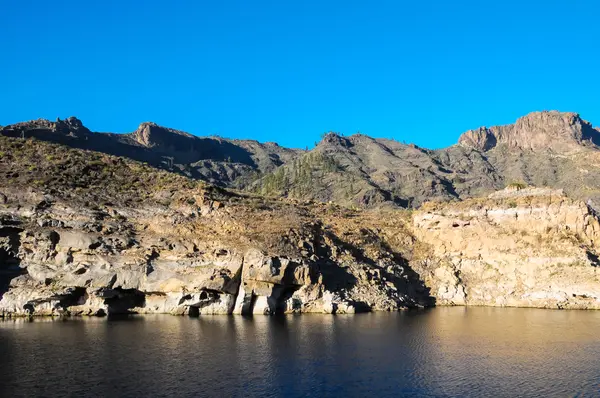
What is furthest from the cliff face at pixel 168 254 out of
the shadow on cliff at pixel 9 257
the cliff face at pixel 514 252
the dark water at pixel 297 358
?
the cliff face at pixel 514 252

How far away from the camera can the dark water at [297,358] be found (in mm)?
31141

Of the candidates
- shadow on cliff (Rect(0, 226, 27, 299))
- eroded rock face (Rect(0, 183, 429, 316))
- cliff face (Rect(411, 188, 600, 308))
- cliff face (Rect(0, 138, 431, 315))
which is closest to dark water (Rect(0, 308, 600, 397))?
eroded rock face (Rect(0, 183, 429, 316))

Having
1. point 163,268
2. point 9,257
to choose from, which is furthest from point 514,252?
point 9,257

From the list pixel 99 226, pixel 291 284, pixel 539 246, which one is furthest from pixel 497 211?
pixel 99 226

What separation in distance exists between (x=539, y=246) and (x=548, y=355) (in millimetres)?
39171

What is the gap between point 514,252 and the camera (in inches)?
2995

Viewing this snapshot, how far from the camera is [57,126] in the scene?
19512cm

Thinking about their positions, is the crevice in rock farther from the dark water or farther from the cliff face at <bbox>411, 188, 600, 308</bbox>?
the cliff face at <bbox>411, 188, 600, 308</bbox>

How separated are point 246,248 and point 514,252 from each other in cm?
3846

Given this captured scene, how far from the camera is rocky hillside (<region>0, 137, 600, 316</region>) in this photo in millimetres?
61281

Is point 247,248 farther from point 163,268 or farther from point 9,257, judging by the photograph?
point 9,257

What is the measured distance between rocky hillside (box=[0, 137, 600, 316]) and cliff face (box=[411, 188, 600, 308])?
6.8 inches

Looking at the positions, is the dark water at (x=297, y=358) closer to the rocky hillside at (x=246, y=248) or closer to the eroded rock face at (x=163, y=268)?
the eroded rock face at (x=163, y=268)

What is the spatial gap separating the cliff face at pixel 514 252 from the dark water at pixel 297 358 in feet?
52.3
